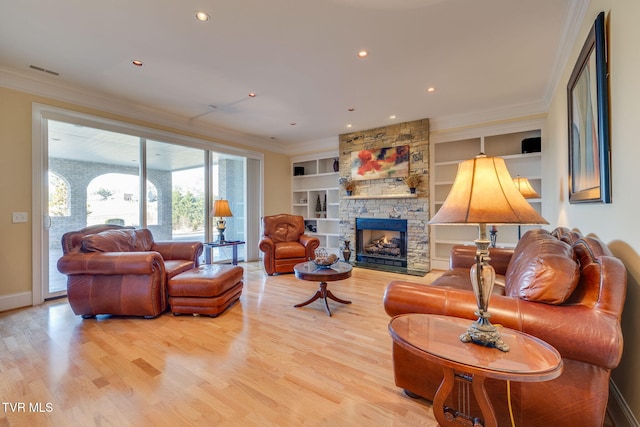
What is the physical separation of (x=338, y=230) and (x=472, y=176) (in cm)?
519

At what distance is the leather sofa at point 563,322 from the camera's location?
1137 millimetres

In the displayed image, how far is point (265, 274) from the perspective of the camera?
4754mm

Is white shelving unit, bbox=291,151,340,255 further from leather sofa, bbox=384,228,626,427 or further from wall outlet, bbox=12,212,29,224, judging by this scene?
leather sofa, bbox=384,228,626,427

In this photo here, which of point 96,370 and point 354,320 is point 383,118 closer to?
point 354,320

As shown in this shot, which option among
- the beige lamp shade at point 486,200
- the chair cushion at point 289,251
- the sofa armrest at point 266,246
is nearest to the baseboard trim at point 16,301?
the sofa armrest at point 266,246

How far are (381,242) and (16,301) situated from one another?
5.39 meters

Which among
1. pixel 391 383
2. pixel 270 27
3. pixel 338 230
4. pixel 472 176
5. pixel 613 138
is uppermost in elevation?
pixel 270 27

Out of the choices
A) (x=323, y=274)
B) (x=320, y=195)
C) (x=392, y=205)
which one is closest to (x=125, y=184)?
(x=323, y=274)

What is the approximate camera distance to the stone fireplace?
493 cm

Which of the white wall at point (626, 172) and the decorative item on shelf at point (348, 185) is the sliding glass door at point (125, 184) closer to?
the decorative item on shelf at point (348, 185)

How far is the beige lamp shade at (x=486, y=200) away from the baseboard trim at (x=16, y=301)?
15.0 feet

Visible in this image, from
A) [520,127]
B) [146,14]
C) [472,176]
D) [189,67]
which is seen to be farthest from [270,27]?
[520,127]

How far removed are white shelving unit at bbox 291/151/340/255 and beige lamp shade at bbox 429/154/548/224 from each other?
493cm

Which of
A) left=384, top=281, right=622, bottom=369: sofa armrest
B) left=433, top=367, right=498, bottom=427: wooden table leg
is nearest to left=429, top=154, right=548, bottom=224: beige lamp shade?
left=384, top=281, right=622, bottom=369: sofa armrest
